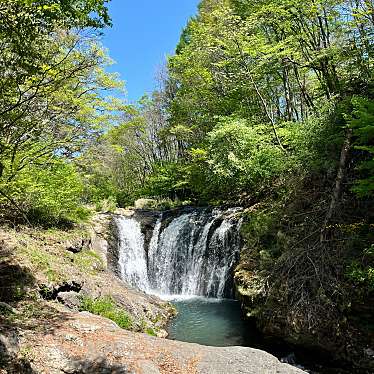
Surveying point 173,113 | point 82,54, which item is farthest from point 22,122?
point 173,113

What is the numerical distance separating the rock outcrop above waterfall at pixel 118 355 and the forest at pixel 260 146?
2.02 m

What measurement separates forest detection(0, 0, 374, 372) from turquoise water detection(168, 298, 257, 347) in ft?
3.60

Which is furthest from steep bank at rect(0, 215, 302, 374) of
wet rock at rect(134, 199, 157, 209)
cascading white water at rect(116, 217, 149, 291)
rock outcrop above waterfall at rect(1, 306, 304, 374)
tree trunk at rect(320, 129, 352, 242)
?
wet rock at rect(134, 199, 157, 209)

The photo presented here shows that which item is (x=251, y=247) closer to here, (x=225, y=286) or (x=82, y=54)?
(x=225, y=286)

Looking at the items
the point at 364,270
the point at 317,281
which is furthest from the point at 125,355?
the point at 364,270

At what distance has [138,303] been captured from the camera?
385 inches

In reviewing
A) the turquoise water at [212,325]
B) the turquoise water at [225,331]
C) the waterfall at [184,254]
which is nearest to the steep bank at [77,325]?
the turquoise water at [212,325]

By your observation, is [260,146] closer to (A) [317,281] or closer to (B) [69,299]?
(A) [317,281]

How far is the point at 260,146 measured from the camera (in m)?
14.7

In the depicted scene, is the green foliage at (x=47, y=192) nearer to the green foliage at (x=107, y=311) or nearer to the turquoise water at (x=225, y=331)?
the green foliage at (x=107, y=311)

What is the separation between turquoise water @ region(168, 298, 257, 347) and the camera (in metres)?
9.11

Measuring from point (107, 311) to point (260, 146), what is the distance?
9312 mm

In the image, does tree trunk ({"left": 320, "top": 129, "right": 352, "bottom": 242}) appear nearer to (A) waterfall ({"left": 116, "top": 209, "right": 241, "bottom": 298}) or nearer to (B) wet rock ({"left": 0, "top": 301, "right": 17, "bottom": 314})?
(A) waterfall ({"left": 116, "top": 209, "right": 241, "bottom": 298})

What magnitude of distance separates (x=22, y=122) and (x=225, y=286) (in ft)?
29.3
